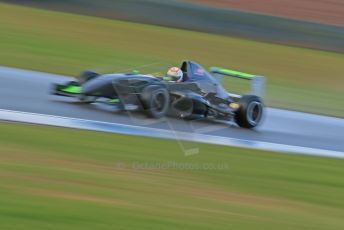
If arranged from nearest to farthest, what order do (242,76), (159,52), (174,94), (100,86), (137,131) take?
(137,131), (100,86), (174,94), (242,76), (159,52)

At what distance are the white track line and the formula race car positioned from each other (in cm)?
43

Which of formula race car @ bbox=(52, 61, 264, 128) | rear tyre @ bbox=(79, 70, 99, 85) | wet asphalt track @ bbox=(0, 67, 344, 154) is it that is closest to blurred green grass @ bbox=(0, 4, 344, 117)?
wet asphalt track @ bbox=(0, 67, 344, 154)

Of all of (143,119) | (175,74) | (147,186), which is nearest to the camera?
(147,186)

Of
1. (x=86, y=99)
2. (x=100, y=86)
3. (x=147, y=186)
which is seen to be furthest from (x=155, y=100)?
(x=147, y=186)

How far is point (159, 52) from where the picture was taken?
16.1m

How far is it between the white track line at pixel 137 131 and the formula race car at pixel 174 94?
432 mm

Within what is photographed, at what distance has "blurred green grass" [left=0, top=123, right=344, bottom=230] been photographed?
5023mm

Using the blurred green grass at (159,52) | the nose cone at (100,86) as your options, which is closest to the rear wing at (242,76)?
the nose cone at (100,86)

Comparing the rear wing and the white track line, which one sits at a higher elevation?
the rear wing

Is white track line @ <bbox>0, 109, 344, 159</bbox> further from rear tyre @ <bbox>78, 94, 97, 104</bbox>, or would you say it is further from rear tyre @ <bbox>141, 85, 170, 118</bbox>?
rear tyre @ <bbox>78, 94, 97, 104</bbox>

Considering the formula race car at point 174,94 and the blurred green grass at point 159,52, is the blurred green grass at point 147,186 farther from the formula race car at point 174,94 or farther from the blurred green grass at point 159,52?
the blurred green grass at point 159,52

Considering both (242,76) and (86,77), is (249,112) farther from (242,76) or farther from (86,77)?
(86,77)

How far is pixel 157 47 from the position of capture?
1644cm

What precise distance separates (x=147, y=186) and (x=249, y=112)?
4218 millimetres
